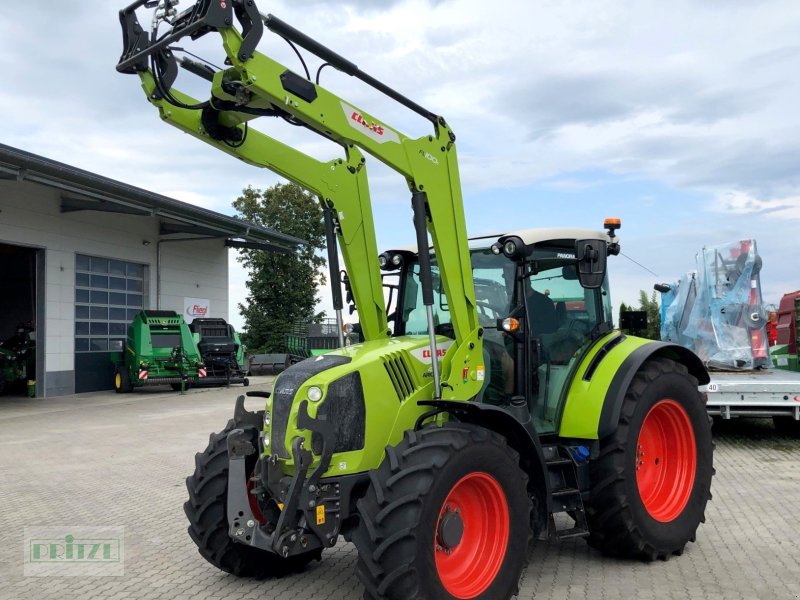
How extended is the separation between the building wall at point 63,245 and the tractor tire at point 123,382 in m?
1.19

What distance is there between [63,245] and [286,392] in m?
18.5

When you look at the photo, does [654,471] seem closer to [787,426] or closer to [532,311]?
[532,311]

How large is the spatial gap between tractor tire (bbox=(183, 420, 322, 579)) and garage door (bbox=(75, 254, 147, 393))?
A: 17960 millimetres

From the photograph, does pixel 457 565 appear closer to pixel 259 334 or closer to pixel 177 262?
pixel 177 262

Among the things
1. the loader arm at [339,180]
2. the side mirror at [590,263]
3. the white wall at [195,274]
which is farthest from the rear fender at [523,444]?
the white wall at [195,274]

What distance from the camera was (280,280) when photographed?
37.2 m

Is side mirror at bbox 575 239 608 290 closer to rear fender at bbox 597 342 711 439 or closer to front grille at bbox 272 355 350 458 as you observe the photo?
rear fender at bbox 597 342 711 439

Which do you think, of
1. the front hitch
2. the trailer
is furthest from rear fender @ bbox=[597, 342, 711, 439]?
the trailer

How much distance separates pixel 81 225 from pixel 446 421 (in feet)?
63.0

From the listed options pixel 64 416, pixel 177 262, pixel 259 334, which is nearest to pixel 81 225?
pixel 177 262

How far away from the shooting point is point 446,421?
15.6 ft

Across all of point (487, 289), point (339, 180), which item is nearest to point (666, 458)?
point (487, 289)

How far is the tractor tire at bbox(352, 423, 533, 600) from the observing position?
3783 millimetres

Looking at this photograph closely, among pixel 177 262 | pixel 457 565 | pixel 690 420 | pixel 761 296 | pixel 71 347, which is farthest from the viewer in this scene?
pixel 177 262
